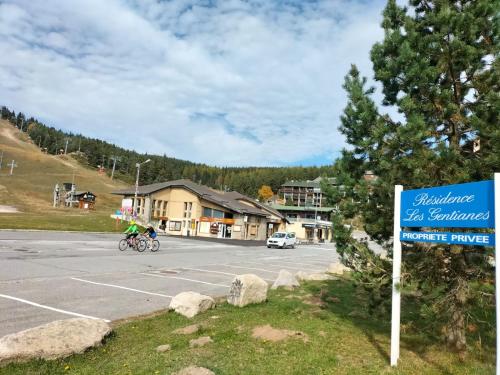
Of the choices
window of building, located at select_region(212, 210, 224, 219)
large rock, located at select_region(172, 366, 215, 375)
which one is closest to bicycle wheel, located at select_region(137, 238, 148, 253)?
large rock, located at select_region(172, 366, 215, 375)

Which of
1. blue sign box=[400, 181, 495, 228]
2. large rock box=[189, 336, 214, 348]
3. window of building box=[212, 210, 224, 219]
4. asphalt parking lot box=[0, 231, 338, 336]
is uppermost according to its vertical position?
window of building box=[212, 210, 224, 219]

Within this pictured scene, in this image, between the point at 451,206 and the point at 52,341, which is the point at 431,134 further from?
the point at 52,341

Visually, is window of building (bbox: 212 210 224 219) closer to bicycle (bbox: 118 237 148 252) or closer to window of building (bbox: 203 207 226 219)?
window of building (bbox: 203 207 226 219)

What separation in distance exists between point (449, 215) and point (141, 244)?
23.5 meters

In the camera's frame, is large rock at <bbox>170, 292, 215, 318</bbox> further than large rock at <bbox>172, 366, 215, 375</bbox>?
Yes

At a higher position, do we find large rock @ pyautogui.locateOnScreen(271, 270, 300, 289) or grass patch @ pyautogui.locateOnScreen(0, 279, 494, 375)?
large rock @ pyautogui.locateOnScreen(271, 270, 300, 289)

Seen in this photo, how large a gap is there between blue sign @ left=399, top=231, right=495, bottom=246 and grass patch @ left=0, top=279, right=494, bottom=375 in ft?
6.25

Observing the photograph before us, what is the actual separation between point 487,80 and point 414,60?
49.5 inches

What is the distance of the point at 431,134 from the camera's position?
21.2 ft

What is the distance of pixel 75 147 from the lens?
645 feet

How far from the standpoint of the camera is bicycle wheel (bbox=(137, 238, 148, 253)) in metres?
Answer: 26.0

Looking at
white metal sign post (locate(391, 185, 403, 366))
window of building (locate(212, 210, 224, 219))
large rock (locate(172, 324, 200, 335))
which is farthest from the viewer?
window of building (locate(212, 210, 224, 219))

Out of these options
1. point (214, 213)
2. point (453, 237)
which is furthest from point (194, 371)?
point (214, 213)

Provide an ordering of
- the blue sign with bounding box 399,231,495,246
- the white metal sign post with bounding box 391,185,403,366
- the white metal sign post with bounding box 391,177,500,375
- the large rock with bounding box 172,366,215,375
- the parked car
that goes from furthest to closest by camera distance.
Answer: the parked car → the white metal sign post with bounding box 391,185,403,366 → the large rock with bounding box 172,366,215,375 → the blue sign with bounding box 399,231,495,246 → the white metal sign post with bounding box 391,177,500,375
